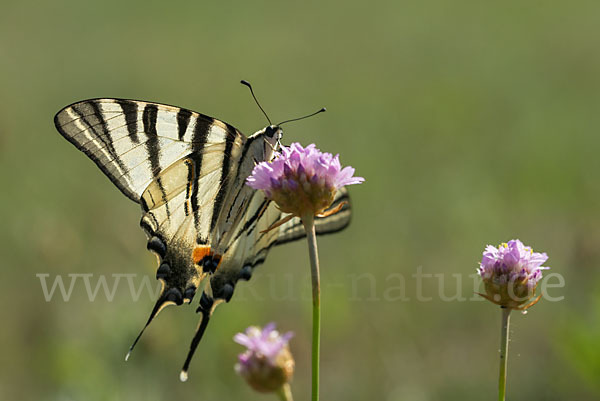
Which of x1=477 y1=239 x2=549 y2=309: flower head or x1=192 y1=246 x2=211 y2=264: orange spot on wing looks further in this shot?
x1=192 y1=246 x2=211 y2=264: orange spot on wing

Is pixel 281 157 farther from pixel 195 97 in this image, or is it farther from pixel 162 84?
pixel 162 84

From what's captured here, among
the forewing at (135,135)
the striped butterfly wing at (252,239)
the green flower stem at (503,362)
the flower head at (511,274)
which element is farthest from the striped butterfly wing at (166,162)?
the green flower stem at (503,362)

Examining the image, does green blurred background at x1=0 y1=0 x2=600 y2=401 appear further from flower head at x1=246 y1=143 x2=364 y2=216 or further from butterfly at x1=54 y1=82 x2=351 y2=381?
flower head at x1=246 y1=143 x2=364 y2=216

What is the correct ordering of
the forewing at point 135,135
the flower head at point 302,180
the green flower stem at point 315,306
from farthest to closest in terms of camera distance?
the forewing at point 135,135 < the flower head at point 302,180 < the green flower stem at point 315,306

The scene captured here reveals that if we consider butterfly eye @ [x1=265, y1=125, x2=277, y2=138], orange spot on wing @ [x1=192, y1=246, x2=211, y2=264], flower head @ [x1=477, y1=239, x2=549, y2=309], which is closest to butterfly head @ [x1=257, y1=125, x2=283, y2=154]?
butterfly eye @ [x1=265, y1=125, x2=277, y2=138]

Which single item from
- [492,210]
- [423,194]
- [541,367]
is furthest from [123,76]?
[541,367]

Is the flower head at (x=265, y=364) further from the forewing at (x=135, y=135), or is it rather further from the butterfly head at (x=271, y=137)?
the forewing at (x=135, y=135)

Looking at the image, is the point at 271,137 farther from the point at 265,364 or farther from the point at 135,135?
the point at 265,364
